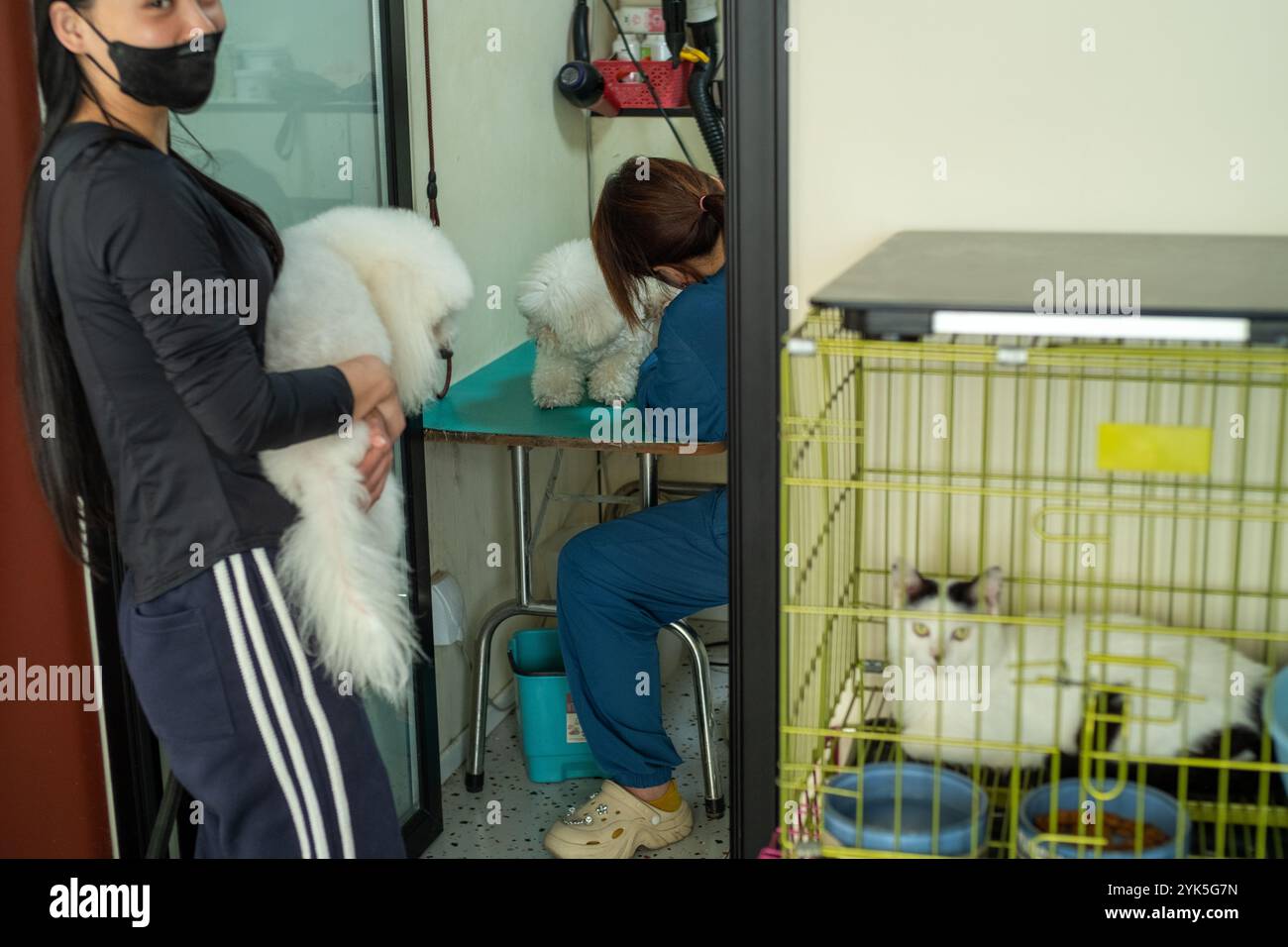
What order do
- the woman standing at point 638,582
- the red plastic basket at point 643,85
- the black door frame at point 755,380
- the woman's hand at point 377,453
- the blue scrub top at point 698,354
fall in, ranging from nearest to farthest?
the black door frame at point 755,380, the woman's hand at point 377,453, the blue scrub top at point 698,354, the woman standing at point 638,582, the red plastic basket at point 643,85

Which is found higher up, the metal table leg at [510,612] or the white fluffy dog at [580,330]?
the white fluffy dog at [580,330]

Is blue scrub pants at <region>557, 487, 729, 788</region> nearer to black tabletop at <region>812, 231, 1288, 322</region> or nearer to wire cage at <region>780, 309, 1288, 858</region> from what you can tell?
wire cage at <region>780, 309, 1288, 858</region>

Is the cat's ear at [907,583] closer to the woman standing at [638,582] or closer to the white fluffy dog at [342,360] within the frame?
the white fluffy dog at [342,360]

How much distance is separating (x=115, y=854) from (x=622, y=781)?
0.92m

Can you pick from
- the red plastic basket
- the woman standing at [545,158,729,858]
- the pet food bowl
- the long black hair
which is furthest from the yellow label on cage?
the red plastic basket

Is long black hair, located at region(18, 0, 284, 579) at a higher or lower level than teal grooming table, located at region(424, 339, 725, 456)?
higher

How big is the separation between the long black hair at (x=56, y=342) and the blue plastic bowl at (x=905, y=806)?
90 cm

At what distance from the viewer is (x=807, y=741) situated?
155 centimetres

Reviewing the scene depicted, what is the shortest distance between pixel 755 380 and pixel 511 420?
909mm

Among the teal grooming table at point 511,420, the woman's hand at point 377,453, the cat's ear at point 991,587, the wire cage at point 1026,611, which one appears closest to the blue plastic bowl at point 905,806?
the wire cage at point 1026,611

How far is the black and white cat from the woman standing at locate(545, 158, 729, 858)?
2.58 feet

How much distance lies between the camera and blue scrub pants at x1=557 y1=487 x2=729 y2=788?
2383mm

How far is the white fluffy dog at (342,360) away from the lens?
1.57 metres

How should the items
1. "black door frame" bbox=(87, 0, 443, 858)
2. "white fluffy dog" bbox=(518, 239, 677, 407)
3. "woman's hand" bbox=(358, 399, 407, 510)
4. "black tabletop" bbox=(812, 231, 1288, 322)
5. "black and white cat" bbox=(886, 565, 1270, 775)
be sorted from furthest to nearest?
"white fluffy dog" bbox=(518, 239, 677, 407)
"black door frame" bbox=(87, 0, 443, 858)
"woman's hand" bbox=(358, 399, 407, 510)
"black and white cat" bbox=(886, 565, 1270, 775)
"black tabletop" bbox=(812, 231, 1288, 322)
